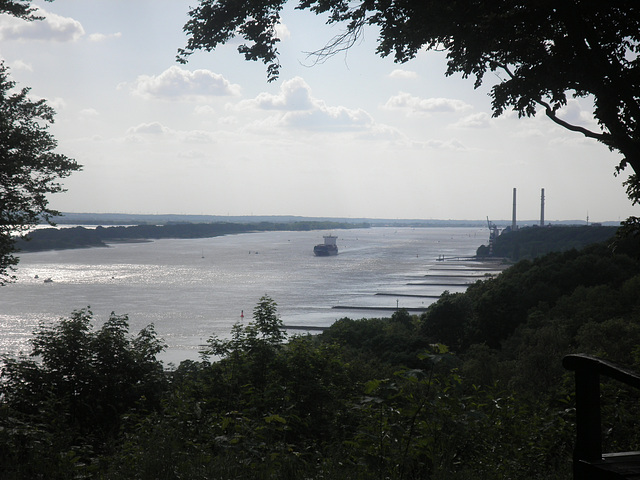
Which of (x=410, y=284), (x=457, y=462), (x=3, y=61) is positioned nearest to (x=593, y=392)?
(x=457, y=462)

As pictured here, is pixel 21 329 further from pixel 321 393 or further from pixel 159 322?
pixel 321 393

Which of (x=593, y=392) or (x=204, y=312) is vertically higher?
(x=593, y=392)

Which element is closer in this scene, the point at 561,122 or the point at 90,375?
the point at 561,122

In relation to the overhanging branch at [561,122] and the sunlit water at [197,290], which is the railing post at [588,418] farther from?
the sunlit water at [197,290]

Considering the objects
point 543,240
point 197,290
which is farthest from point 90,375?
point 543,240

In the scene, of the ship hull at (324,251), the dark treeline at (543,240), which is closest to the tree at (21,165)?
the dark treeline at (543,240)

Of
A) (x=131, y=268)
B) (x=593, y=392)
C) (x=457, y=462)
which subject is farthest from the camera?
(x=131, y=268)

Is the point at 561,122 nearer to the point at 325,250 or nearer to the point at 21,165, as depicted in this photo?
the point at 21,165
